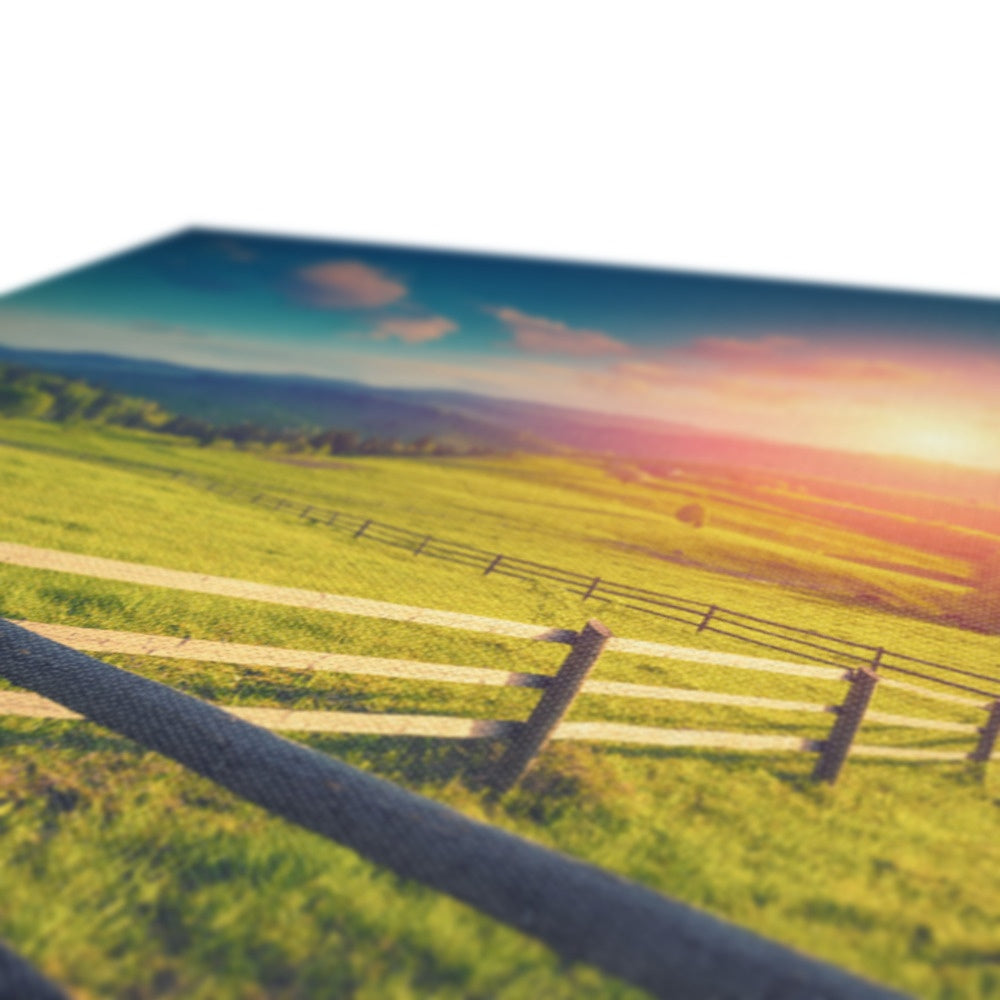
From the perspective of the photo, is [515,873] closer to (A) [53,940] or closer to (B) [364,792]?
(B) [364,792]

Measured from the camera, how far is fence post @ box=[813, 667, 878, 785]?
3.30m

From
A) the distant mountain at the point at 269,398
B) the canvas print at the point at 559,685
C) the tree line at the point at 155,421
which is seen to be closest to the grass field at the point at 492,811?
the canvas print at the point at 559,685

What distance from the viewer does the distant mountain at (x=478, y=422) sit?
20.7 ft

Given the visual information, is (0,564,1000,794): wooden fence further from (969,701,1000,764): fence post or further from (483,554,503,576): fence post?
(483,554,503,576): fence post

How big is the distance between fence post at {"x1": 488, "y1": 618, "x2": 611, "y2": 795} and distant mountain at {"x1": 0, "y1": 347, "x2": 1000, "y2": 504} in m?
4.70

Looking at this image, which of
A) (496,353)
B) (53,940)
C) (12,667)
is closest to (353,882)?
(53,940)

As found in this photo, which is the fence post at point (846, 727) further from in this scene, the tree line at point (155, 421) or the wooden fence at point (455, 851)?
the tree line at point (155, 421)

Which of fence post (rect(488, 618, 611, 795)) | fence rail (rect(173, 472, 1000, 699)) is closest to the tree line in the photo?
fence rail (rect(173, 472, 1000, 699))

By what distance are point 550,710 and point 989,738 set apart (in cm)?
313

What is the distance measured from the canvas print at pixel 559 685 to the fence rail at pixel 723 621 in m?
0.03

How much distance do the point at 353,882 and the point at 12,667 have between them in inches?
87.2

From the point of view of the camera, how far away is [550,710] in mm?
3061

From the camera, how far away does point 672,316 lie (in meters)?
9.70

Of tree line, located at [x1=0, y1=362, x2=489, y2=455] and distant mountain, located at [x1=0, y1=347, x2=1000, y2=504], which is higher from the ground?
distant mountain, located at [x1=0, y1=347, x2=1000, y2=504]
